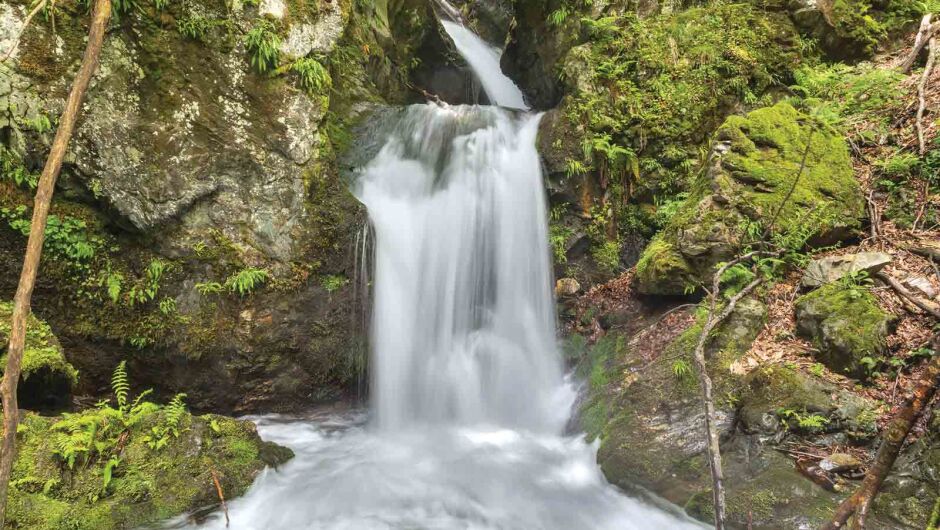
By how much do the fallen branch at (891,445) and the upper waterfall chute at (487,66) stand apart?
10.2m

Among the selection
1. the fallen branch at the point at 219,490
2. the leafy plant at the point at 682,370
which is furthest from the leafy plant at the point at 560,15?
the fallen branch at the point at 219,490

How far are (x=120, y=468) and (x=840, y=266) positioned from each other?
681 cm

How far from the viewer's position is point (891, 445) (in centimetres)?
215

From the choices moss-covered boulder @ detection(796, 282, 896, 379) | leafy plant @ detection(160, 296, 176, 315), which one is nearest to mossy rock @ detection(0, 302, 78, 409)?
leafy plant @ detection(160, 296, 176, 315)

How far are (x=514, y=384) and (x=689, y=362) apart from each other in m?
2.46

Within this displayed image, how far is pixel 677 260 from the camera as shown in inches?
228

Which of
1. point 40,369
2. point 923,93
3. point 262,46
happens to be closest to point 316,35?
Answer: point 262,46

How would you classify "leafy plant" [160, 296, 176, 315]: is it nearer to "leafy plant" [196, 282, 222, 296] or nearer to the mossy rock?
"leafy plant" [196, 282, 222, 296]

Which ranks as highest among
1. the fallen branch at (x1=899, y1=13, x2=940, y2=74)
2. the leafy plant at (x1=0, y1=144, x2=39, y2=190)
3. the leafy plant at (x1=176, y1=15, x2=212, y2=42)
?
the leafy plant at (x1=176, y1=15, x2=212, y2=42)

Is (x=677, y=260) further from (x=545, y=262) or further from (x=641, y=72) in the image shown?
(x=641, y=72)

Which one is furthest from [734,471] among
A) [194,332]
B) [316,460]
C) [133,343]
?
[133,343]

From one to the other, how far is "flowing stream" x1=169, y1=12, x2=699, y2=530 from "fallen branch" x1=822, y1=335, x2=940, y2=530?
200 centimetres

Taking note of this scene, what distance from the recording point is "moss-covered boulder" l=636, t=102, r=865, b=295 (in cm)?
534

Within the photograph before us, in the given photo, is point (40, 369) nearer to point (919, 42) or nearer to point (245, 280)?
point (245, 280)
